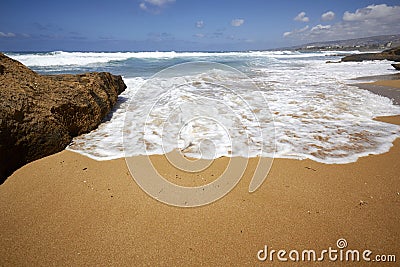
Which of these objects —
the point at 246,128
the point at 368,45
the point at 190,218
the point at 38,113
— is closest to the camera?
the point at 190,218

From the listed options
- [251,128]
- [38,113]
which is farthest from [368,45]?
[38,113]

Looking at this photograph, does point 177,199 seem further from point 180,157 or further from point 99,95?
point 99,95

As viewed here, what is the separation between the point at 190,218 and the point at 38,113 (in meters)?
2.11

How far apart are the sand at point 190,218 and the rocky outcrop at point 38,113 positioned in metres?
0.25

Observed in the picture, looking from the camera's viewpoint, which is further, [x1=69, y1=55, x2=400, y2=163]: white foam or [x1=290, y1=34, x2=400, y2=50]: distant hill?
[x1=290, y1=34, x2=400, y2=50]: distant hill

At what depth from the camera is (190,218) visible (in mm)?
1645

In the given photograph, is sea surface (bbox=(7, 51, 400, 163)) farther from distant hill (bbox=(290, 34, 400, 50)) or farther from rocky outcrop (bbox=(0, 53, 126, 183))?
distant hill (bbox=(290, 34, 400, 50))

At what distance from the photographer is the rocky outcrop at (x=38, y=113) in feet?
6.97

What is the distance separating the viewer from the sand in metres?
1.38

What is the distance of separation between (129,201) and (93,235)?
369mm

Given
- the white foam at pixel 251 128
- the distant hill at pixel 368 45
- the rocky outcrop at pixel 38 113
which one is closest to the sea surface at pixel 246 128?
the white foam at pixel 251 128

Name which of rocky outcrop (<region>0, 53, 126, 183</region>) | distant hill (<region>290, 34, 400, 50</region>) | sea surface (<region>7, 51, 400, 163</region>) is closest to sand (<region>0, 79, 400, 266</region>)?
rocky outcrop (<region>0, 53, 126, 183</region>)

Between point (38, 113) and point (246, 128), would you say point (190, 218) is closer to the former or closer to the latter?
point (246, 128)

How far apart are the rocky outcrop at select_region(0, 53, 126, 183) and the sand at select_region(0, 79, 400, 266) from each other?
248 millimetres
